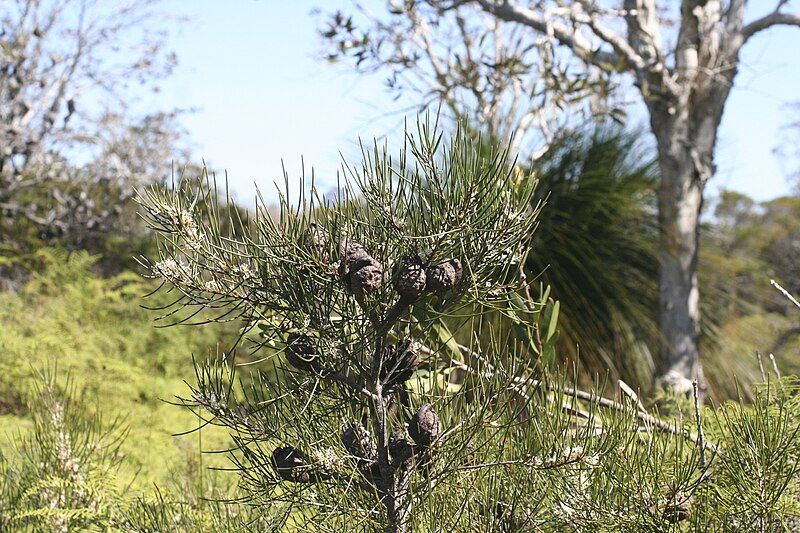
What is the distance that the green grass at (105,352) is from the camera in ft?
11.6

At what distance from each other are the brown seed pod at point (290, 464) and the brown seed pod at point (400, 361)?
0.14m

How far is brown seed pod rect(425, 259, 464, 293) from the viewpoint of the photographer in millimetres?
816

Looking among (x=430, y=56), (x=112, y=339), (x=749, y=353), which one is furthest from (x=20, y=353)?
(x=749, y=353)

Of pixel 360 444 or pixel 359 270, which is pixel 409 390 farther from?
pixel 359 270

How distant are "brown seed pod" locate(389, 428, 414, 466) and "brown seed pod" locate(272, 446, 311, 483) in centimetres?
10

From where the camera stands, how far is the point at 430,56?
7.27 metres

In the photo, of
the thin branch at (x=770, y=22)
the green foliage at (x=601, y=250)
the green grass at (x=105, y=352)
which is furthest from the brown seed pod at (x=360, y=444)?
the thin branch at (x=770, y=22)

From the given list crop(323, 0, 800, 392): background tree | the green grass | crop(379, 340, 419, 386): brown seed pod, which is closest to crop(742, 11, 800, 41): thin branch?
crop(323, 0, 800, 392): background tree

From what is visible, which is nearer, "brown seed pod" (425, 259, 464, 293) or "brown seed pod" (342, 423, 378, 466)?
"brown seed pod" (425, 259, 464, 293)

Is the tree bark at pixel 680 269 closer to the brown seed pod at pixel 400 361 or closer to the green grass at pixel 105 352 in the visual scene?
the green grass at pixel 105 352

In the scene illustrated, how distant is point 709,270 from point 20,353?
5092 millimetres

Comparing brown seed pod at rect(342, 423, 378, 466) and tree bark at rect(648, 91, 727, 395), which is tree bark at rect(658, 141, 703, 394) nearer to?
tree bark at rect(648, 91, 727, 395)

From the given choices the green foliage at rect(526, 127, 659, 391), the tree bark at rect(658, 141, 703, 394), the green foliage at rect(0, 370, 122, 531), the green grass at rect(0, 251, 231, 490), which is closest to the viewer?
the green foliage at rect(0, 370, 122, 531)

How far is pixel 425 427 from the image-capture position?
2.89 feet
